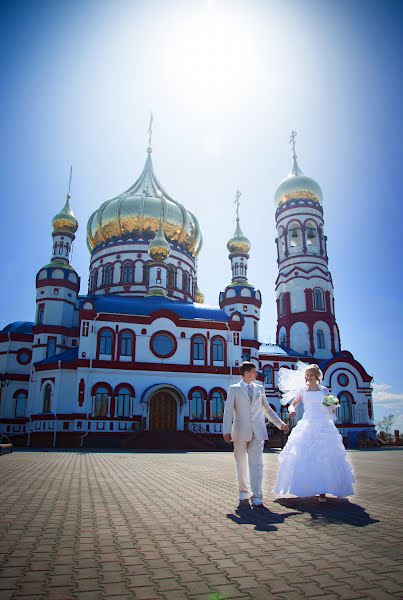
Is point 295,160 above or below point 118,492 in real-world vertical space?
above

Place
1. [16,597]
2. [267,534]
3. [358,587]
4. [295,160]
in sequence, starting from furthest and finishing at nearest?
[295,160] < [267,534] < [358,587] < [16,597]

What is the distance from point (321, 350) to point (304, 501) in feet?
115

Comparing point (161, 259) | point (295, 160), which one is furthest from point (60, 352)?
point (295, 160)

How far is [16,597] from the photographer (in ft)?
9.17

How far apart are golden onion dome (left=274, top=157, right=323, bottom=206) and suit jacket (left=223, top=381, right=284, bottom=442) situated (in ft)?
129

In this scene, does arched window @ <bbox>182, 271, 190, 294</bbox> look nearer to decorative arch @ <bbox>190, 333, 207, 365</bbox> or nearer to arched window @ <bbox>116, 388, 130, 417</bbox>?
decorative arch @ <bbox>190, 333, 207, 365</bbox>

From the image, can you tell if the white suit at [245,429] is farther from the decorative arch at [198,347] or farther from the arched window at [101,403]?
the decorative arch at [198,347]

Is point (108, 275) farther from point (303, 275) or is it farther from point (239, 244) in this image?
point (303, 275)

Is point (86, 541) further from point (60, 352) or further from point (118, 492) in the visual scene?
point (60, 352)

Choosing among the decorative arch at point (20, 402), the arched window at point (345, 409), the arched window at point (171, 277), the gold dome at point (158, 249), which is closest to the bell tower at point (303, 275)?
the arched window at point (345, 409)

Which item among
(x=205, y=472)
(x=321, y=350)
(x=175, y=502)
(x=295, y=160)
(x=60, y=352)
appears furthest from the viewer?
(x=295, y=160)

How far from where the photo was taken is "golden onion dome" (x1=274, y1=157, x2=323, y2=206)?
43.6 metres

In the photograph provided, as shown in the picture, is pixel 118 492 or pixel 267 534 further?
pixel 118 492

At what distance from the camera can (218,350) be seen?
31.3 meters
